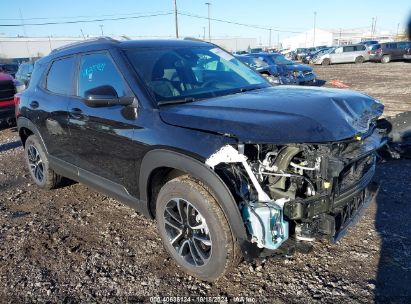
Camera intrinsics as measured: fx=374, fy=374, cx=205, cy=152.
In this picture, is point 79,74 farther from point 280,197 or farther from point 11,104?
point 11,104

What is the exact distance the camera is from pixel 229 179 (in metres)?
2.64

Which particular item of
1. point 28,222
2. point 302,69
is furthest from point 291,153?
point 302,69

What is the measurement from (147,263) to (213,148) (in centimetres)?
141

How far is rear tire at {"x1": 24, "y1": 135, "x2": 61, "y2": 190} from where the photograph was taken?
4.98 m

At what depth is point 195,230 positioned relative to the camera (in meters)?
3.01

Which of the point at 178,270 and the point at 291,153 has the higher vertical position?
the point at 291,153

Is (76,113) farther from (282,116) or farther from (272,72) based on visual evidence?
(272,72)

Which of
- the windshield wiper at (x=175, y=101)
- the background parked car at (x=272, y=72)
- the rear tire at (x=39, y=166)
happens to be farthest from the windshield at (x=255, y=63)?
the windshield wiper at (x=175, y=101)

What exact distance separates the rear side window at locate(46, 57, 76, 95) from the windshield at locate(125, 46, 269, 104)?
1007mm

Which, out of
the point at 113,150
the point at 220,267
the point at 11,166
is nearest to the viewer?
the point at 220,267

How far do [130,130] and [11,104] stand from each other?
7.03 metres

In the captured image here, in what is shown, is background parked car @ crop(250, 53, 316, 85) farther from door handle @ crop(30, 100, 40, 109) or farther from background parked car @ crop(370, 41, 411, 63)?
background parked car @ crop(370, 41, 411, 63)

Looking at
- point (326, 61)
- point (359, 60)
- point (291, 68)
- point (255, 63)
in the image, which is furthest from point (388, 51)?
point (255, 63)

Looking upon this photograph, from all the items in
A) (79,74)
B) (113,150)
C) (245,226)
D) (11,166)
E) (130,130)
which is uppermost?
(79,74)
